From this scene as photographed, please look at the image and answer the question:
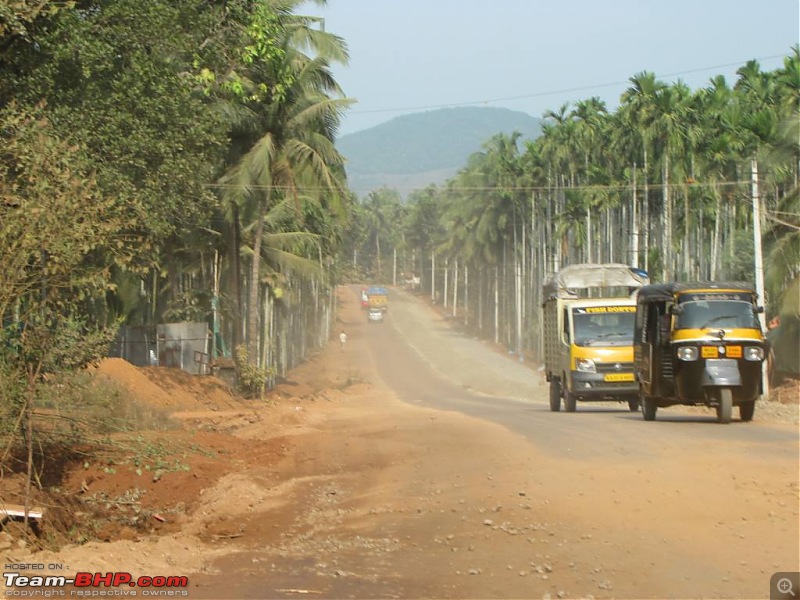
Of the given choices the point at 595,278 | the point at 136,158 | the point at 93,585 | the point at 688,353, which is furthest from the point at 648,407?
the point at 93,585

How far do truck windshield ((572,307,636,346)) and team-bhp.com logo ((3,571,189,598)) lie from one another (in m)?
16.8

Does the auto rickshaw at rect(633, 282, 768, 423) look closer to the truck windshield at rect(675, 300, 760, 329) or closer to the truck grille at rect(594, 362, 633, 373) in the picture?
the truck windshield at rect(675, 300, 760, 329)

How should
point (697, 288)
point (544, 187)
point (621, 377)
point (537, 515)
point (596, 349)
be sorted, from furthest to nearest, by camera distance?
point (544, 187), point (596, 349), point (621, 377), point (697, 288), point (537, 515)

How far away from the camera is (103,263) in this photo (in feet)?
61.8

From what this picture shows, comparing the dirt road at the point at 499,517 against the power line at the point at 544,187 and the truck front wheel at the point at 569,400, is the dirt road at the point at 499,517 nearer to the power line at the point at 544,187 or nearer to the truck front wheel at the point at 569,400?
the truck front wheel at the point at 569,400

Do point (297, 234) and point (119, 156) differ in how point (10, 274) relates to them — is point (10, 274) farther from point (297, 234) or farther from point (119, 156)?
point (297, 234)

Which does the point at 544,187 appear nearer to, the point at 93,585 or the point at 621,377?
the point at 621,377

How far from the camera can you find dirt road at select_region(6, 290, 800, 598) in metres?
8.75

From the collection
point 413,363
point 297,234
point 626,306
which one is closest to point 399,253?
point 413,363

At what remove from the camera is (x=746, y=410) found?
20.0 m

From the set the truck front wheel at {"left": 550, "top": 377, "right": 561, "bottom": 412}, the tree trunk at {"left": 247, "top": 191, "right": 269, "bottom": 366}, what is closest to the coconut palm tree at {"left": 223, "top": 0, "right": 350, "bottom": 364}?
the tree trunk at {"left": 247, "top": 191, "right": 269, "bottom": 366}

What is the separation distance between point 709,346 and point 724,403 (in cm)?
117

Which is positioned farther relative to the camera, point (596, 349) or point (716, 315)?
point (596, 349)

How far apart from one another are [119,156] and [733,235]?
42.4 m
